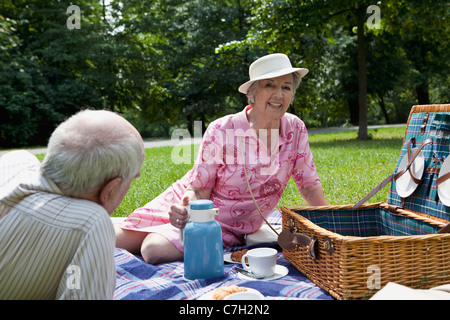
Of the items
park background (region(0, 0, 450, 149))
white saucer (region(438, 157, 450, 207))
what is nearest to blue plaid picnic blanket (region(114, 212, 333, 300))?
white saucer (region(438, 157, 450, 207))

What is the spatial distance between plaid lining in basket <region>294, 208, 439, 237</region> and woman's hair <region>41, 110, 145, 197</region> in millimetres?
1462

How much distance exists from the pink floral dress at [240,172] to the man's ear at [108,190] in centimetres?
139

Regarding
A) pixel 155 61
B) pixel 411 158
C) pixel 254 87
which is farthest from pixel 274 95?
pixel 155 61

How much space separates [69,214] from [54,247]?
10 cm

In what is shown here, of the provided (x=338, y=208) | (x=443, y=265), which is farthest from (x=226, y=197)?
(x=443, y=265)

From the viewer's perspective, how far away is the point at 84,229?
1240 mm

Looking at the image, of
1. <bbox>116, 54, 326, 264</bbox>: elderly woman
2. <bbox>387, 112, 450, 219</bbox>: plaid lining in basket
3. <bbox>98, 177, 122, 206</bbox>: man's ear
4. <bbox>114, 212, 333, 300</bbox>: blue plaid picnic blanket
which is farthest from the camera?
<bbox>116, 54, 326, 264</bbox>: elderly woman

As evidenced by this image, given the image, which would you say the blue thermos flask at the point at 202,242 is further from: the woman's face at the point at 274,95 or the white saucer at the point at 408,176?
the white saucer at the point at 408,176

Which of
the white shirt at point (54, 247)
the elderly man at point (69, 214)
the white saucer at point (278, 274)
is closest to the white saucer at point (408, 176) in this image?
the white saucer at point (278, 274)

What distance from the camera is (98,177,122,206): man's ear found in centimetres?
135

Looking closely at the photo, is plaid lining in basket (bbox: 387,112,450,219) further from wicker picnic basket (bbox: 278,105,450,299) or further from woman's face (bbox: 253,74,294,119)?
woman's face (bbox: 253,74,294,119)

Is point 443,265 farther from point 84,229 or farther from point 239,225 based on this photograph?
point 84,229

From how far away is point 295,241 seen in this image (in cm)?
231

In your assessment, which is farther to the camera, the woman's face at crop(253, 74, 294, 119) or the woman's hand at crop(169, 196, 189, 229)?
the woman's face at crop(253, 74, 294, 119)
